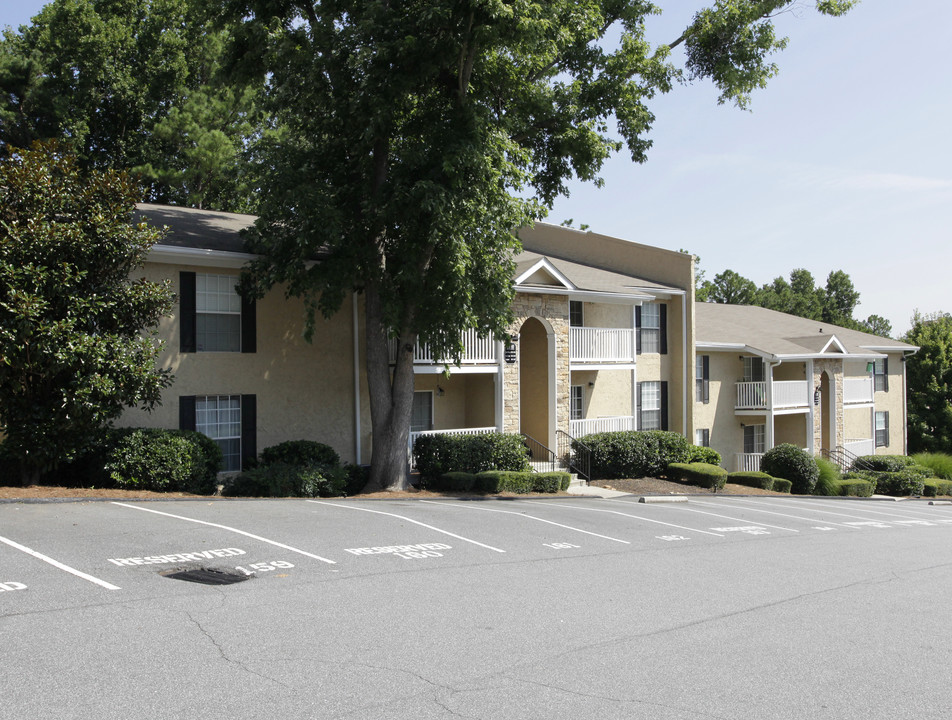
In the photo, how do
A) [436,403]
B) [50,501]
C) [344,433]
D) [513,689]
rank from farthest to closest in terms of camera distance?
1. [436,403]
2. [344,433]
3. [50,501]
4. [513,689]

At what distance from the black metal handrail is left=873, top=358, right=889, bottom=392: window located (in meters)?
20.7

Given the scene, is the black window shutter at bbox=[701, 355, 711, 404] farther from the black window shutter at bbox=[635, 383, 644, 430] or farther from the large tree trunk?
the large tree trunk

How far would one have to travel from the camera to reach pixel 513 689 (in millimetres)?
6238

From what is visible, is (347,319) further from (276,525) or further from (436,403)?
(276,525)

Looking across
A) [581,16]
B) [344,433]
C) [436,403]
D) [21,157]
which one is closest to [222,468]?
[344,433]

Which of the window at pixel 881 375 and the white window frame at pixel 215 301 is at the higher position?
the white window frame at pixel 215 301

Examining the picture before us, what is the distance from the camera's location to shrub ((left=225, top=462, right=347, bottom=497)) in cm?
1753

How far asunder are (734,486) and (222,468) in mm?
17571

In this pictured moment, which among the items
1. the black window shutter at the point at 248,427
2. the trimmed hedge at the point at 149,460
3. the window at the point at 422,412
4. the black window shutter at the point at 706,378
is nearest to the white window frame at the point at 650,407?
the black window shutter at the point at 706,378

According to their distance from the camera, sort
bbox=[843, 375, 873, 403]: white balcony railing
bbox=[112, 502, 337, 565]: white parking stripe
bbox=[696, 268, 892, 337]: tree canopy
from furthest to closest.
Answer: bbox=[696, 268, 892, 337]: tree canopy → bbox=[843, 375, 873, 403]: white balcony railing → bbox=[112, 502, 337, 565]: white parking stripe

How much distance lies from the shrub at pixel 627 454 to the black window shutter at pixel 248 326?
436 inches

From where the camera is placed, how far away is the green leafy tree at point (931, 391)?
42688 mm

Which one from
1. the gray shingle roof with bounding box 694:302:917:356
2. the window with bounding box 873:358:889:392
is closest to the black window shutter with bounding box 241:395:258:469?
the gray shingle roof with bounding box 694:302:917:356

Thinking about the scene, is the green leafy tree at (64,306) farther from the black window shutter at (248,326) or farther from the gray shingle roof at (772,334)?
the gray shingle roof at (772,334)
